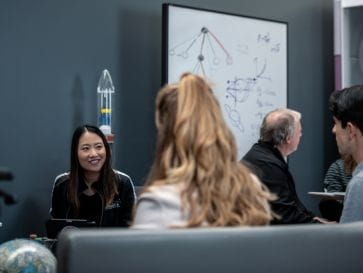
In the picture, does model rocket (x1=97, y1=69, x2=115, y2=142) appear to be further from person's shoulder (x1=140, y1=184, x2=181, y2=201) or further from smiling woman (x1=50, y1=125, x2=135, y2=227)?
person's shoulder (x1=140, y1=184, x2=181, y2=201)

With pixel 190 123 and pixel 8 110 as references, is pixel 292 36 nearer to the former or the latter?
pixel 8 110

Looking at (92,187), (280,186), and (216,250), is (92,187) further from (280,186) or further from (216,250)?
(216,250)

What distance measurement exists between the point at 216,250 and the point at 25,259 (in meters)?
1.14

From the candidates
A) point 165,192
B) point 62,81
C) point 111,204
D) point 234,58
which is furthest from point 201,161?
point 234,58

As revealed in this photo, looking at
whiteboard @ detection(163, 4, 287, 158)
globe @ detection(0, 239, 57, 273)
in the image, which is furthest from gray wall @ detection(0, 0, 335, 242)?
globe @ detection(0, 239, 57, 273)

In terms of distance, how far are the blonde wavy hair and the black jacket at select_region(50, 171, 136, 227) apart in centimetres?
195

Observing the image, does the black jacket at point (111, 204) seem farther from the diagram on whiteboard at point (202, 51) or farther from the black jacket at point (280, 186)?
the diagram on whiteboard at point (202, 51)

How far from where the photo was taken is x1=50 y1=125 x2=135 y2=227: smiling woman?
3.48 metres

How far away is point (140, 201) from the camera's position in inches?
60.2

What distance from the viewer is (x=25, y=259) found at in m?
2.35

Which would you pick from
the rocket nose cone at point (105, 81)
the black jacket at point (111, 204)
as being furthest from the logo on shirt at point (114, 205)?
the rocket nose cone at point (105, 81)

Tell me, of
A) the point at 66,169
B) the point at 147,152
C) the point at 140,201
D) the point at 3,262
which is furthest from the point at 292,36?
Result: the point at 140,201

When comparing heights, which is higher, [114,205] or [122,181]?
[122,181]

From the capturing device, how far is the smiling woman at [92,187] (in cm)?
348
